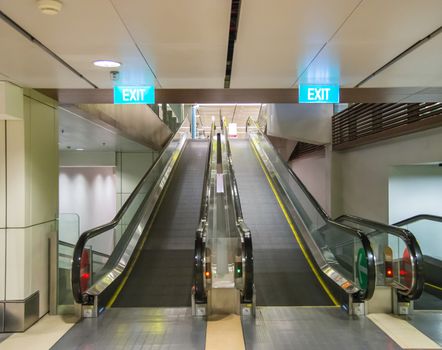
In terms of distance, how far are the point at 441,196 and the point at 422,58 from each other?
5502 millimetres

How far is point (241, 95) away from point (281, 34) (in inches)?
87.3

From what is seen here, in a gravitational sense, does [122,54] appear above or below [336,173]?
above

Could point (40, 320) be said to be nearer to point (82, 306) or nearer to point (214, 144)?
point (82, 306)

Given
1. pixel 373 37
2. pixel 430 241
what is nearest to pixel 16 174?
pixel 373 37

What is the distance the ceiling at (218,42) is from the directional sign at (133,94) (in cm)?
13

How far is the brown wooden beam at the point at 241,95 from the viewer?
5.14m

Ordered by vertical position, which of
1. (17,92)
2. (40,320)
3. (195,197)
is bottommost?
(40,320)

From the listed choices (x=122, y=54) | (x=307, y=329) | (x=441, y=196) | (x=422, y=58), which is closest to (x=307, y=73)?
(x=422, y=58)

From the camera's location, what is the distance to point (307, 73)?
4371mm

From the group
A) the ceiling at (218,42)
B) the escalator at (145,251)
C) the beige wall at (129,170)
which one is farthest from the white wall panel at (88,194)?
the ceiling at (218,42)

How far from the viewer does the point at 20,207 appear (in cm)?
453

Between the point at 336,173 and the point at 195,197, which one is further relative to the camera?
the point at 336,173

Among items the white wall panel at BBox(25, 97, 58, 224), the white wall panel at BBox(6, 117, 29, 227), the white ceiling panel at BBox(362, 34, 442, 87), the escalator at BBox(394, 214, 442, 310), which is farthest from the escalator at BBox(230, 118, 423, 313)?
the white wall panel at BBox(6, 117, 29, 227)

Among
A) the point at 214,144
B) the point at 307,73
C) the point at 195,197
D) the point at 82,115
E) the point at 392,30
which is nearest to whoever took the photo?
the point at 392,30
